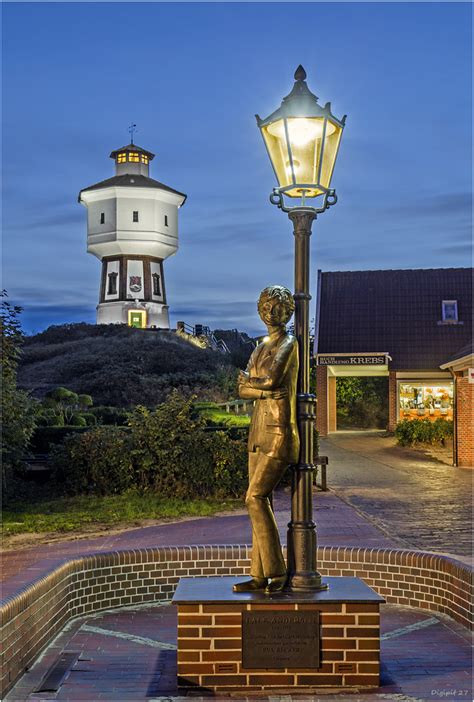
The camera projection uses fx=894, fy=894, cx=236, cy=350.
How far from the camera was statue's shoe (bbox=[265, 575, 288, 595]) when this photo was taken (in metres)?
6.25

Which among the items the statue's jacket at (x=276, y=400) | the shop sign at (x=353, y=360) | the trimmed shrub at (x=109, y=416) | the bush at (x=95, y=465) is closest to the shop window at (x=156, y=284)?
the shop sign at (x=353, y=360)

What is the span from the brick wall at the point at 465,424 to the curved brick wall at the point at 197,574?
17366 millimetres

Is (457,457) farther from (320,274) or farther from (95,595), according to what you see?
(95,595)

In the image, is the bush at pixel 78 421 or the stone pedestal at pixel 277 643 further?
the bush at pixel 78 421

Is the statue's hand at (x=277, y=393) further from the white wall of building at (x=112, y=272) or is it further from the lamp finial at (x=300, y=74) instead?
the white wall of building at (x=112, y=272)

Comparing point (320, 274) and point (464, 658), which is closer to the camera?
point (464, 658)

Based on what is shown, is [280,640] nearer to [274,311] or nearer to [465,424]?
[274,311]

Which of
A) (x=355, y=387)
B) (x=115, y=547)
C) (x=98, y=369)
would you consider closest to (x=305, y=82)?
(x=115, y=547)

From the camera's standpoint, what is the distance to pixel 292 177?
6535mm

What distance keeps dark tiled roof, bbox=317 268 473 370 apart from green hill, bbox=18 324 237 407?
18.7 ft

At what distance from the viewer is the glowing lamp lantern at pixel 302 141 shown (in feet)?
21.2

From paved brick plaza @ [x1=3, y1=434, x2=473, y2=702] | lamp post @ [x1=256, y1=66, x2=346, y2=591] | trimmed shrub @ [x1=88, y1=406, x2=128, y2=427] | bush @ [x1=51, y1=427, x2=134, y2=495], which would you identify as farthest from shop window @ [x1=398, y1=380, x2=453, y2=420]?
lamp post @ [x1=256, y1=66, x2=346, y2=591]

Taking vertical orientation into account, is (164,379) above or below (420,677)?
above

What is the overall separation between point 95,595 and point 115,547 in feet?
13.4
